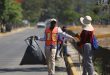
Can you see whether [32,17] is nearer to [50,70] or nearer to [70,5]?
[70,5]

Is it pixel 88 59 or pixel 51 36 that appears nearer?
pixel 88 59

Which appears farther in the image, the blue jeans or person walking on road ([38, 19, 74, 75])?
person walking on road ([38, 19, 74, 75])

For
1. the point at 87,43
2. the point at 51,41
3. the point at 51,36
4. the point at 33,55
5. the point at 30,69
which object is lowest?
the point at 30,69

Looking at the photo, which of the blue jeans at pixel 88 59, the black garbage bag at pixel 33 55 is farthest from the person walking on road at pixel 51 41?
the blue jeans at pixel 88 59

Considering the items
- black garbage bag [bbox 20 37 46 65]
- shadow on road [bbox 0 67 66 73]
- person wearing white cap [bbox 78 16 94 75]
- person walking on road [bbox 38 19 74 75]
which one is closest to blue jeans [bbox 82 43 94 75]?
person wearing white cap [bbox 78 16 94 75]

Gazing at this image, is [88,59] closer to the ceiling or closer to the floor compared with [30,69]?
closer to the ceiling

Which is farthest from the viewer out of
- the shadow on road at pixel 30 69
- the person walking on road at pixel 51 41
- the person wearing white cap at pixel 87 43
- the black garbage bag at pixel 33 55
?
the shadow on road at pixel 30 69

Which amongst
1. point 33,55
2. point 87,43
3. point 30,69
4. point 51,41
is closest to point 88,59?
point 87,43

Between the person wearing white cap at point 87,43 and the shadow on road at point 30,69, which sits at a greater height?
the person wearing white cap at point 87,43

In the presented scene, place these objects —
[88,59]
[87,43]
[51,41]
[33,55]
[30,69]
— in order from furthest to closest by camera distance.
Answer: [30,69]
[33,55]
[51,41]
[87,43]
[88,59]

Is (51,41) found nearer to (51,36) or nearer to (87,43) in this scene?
(51,36)

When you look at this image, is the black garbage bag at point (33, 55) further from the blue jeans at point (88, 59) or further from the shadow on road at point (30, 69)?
the blue jeans at point (88, 59)

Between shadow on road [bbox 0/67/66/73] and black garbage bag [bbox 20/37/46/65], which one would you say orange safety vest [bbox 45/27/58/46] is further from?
shadow on road [bbox 0/67/66/73]

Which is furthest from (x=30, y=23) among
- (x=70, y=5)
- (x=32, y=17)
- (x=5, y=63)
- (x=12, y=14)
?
(x=5, y=63)
